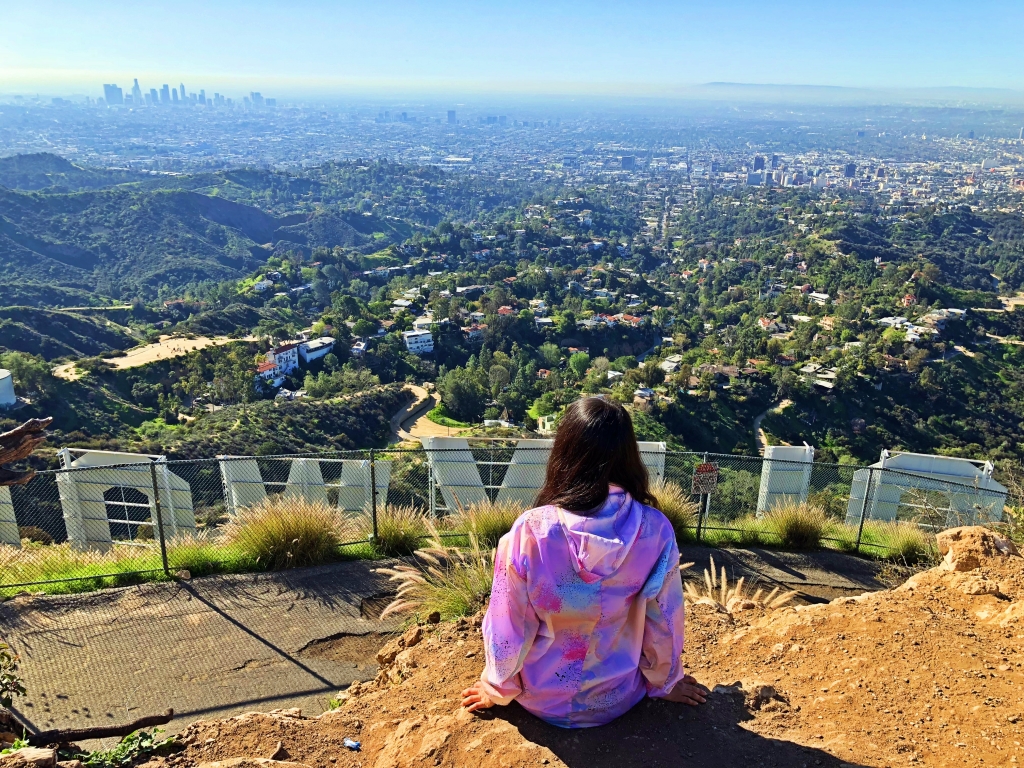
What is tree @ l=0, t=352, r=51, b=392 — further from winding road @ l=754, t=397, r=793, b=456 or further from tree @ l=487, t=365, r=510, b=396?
winding road @ l=754, t=397, r=793, b=456

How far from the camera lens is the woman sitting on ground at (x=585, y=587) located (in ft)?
7.64

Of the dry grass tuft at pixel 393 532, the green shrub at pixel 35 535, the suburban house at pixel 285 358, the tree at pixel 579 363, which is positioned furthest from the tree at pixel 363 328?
the dry grass tuft at pixel 393 532

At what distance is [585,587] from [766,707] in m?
1.21

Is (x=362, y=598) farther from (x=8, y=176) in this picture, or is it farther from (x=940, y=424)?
(x=8, y=176)

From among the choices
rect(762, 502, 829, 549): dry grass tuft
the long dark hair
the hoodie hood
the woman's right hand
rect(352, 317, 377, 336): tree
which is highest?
the long dark hair

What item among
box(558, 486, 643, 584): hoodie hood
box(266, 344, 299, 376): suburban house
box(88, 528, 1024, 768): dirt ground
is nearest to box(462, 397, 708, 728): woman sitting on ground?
box(558, 486, 643, 584): hoodie hood

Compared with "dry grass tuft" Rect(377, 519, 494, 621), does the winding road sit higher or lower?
lower

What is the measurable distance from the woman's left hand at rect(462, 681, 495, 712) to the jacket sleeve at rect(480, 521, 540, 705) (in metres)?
0.11

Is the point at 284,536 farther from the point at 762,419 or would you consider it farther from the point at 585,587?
the point at 762,419

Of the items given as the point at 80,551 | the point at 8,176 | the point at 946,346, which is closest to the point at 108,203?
the point at 8,176

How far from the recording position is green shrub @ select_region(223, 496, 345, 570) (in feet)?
17.9

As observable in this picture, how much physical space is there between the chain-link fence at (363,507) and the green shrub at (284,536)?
0.03 metres

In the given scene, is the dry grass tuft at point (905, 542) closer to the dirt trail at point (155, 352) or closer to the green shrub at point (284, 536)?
the green shrub at point (284, 536)

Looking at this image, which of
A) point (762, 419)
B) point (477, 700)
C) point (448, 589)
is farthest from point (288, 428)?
point (477, 700)
